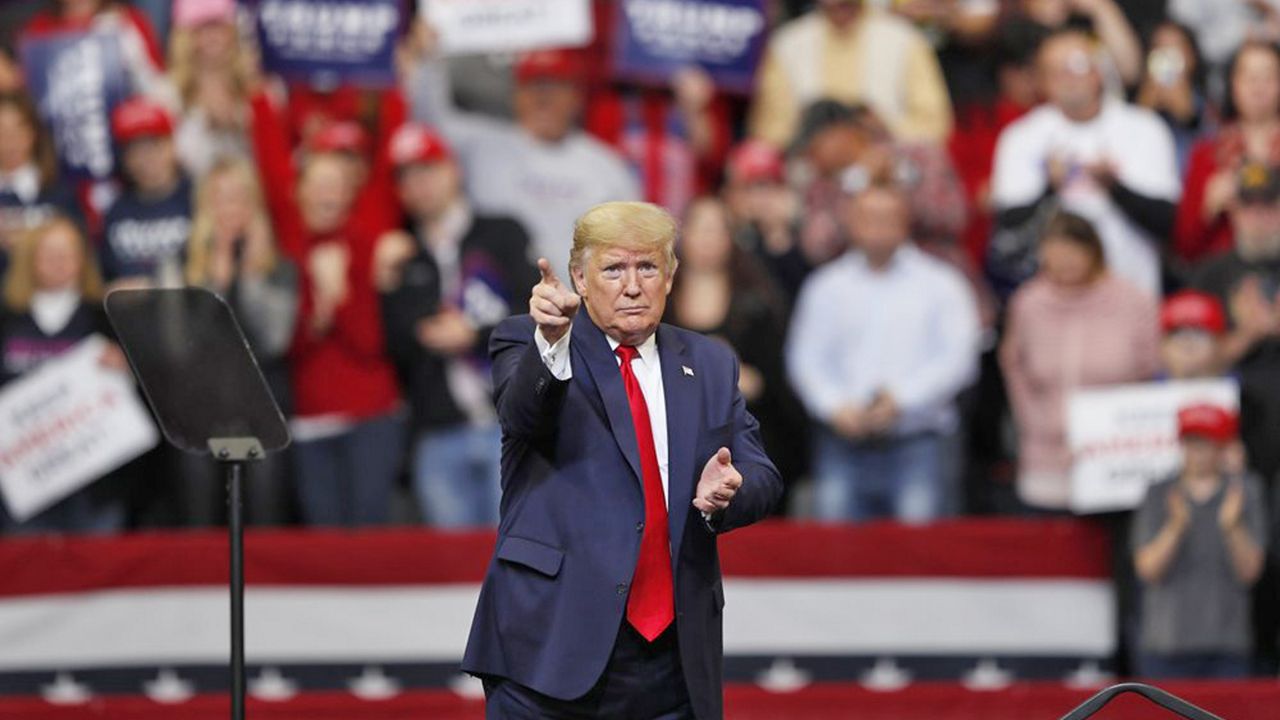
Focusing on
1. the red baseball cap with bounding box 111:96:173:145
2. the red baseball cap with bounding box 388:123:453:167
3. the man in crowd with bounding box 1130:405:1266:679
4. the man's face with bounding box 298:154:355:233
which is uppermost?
the red baseball cap with bounding box 111:96:173:145

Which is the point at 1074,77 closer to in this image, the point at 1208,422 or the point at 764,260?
the point at 764,260

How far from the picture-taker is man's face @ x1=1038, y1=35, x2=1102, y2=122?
9.78 metres

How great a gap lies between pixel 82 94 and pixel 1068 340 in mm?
4718

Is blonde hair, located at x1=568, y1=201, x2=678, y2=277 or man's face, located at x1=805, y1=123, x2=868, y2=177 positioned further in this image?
man's face, located at x1=805, y1=123, x2=868, y2=177

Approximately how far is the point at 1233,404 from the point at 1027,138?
74.8 inches

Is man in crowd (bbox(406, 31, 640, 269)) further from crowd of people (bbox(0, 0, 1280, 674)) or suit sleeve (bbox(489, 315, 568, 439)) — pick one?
suit sleeve (bbox(489, 315, 568, 439))

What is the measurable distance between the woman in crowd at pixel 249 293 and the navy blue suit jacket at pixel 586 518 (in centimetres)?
479

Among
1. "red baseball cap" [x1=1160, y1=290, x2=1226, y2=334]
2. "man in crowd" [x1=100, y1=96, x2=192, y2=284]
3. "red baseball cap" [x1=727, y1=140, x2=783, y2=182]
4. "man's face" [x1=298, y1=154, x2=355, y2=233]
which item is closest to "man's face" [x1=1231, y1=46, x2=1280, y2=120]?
"red baseball cap" [x1=1160, y1=290, x2=1226, y2=334]

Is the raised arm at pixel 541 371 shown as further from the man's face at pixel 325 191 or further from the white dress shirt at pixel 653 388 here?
the man's face at pixel 325 191

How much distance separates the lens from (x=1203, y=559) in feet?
27.9

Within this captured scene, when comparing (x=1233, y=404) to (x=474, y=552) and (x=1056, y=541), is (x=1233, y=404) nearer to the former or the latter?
(x=1056, y=541)

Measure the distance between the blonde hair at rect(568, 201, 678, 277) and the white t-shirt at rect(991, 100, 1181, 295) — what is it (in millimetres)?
5459

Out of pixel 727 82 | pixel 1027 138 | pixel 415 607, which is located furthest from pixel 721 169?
pixel 415 607

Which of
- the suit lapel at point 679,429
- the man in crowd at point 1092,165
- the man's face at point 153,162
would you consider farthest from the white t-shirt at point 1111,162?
the suit lapel at point 679,429
